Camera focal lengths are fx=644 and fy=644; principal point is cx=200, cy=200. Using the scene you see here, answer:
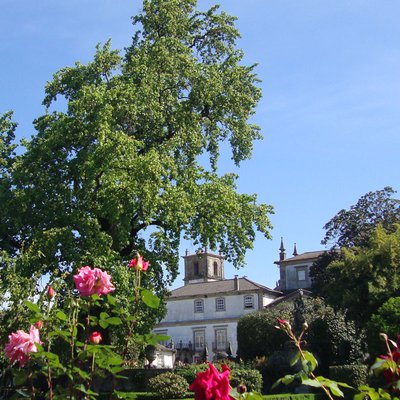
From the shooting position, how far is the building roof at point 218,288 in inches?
2685

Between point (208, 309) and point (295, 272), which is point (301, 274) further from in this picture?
point (208, 309)

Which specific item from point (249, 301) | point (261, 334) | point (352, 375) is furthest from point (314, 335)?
point (249, 301)

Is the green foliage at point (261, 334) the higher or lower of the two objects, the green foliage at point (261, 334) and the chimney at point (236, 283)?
the lower

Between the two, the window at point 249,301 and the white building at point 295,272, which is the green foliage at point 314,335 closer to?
the window at point 249,301

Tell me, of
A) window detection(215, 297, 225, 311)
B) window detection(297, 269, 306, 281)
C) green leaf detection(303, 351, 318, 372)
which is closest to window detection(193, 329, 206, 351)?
window detection(215, 297, 225, 311)

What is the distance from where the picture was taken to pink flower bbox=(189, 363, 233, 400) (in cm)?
316

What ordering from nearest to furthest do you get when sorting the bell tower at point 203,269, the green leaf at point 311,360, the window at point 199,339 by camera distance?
the green leaf at point 311,360, the window at point 199,339, the bell tower at point 203,269

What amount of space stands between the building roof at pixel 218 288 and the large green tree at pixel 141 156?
41.0 m

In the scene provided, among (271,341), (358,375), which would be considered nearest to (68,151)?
(358,375)

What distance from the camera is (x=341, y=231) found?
46969 millimetres

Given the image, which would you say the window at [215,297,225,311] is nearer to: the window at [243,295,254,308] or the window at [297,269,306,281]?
the window at [243,295,254,308]

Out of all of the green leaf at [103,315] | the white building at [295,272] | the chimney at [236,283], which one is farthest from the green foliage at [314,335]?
the white building at [295,272]

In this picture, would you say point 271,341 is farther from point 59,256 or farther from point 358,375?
Answer: point 59,256

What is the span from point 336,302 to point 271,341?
40.1 ft
